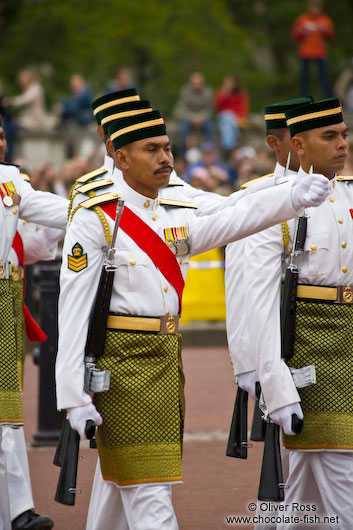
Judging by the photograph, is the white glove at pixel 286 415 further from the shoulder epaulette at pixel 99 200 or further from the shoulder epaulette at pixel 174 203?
the shoulder epaulette at pixel 99 200

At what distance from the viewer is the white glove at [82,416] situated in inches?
205

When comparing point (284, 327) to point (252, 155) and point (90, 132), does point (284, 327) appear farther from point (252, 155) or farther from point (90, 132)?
point (90, 132)

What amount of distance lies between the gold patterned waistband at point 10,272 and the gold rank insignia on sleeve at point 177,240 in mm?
1219

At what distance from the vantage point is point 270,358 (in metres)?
5.67

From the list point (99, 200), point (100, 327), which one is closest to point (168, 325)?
point (100, 327)

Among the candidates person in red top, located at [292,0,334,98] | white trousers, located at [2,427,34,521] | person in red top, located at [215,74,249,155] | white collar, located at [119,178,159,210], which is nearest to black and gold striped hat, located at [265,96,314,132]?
white collar, located at [119,178,159,210]

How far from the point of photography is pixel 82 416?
206 inches

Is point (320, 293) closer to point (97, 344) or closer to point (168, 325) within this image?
point (168, 325)

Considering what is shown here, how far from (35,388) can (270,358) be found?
5.69 metres

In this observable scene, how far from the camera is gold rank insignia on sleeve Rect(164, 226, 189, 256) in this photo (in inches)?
217

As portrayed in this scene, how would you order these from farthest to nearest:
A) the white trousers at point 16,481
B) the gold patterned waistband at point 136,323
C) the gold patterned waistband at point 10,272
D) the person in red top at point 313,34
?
1. the person in red top at point 313,34
2. the white trousers at point 16,481
3. the gold patterned waistband at point 10,272
4. the gold patterned waistband at point 136,323

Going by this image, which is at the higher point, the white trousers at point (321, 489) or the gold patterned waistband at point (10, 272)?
the gold patterned waistband at point (10, 272)

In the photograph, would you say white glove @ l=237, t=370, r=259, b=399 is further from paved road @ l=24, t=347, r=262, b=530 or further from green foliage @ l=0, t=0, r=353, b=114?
green foliage @ l=0, t=0, r=353, b=114

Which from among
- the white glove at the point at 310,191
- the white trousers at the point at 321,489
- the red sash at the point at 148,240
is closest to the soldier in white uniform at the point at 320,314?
the white trousers at the point at 321,489
